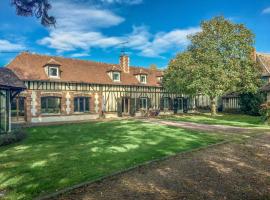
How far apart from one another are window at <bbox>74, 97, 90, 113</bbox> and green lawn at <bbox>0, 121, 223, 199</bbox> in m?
12.0

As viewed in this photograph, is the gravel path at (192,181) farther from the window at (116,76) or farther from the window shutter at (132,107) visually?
the window at (116,76)

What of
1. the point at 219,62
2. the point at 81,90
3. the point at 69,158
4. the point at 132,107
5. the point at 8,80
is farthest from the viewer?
the point at 132,107

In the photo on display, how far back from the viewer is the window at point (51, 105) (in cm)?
2341

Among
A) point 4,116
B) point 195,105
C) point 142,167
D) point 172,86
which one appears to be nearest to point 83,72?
point 172,86

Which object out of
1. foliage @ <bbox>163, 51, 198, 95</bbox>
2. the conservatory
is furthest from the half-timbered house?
the conservatory

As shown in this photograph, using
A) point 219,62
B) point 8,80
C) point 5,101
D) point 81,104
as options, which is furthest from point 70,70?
point 219,62

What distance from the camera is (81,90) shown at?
25.8m

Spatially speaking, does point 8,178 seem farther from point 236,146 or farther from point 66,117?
point 66,117

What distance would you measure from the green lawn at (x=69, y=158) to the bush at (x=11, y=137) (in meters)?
0.41

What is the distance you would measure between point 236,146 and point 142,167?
535 centimetres

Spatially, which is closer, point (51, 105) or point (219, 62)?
point (51, 105)

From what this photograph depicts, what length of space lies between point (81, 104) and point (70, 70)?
377 cm

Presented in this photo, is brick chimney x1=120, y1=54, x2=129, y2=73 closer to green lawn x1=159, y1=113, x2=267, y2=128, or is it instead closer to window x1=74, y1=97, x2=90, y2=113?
window x1=74, y1=97, x2=90, y2=113

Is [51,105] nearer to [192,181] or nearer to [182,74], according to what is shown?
[182,74]
